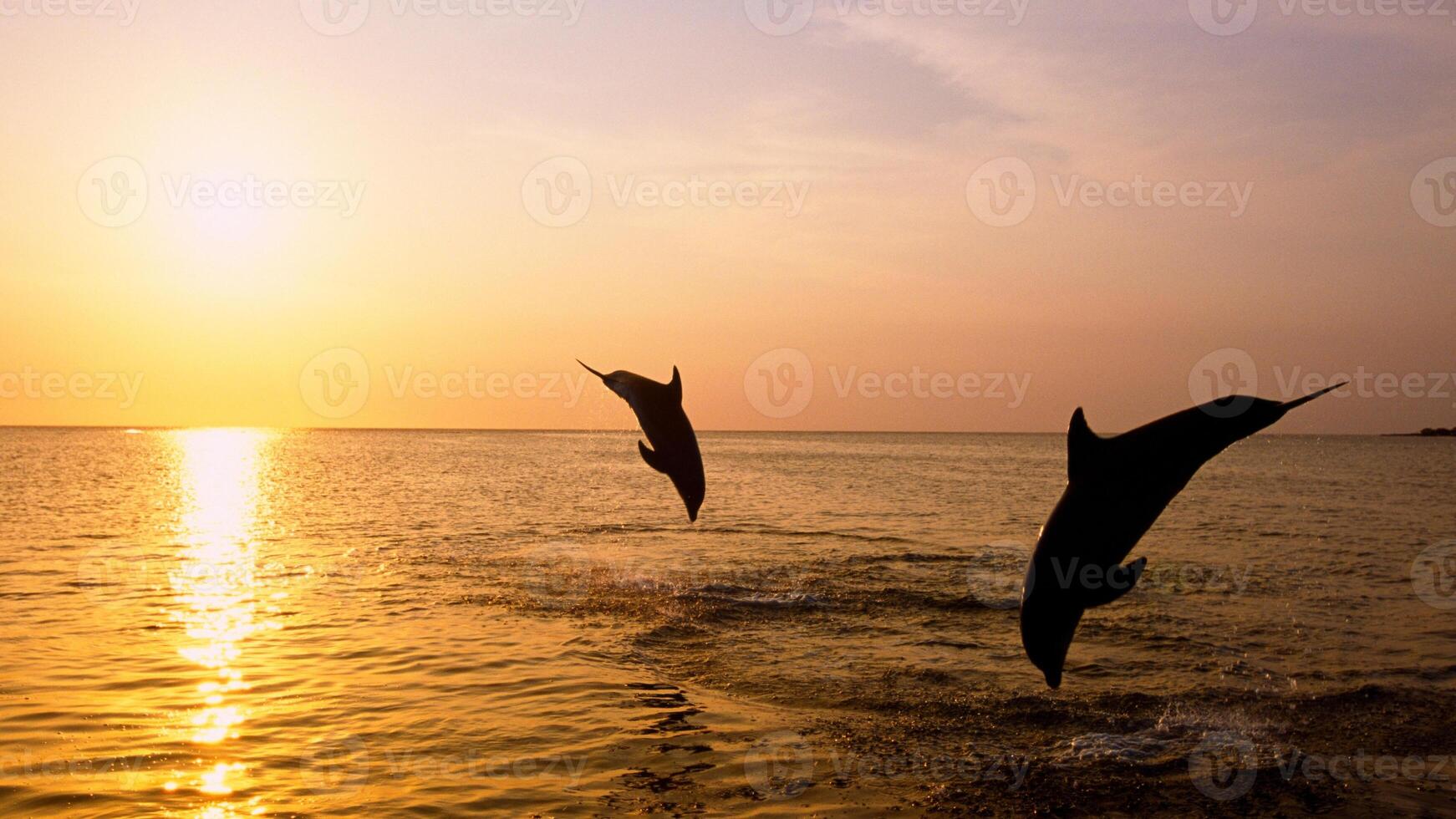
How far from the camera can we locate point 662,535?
29281 mm

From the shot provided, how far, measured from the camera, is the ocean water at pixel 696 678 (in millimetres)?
8992

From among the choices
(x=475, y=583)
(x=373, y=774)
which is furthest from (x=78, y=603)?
(x=373, y=774)

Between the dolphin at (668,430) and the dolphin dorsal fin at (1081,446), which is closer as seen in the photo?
the dolphin dorsal fin at (1081,446)

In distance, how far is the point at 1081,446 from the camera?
659 cm

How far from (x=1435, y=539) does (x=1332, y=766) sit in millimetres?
24211

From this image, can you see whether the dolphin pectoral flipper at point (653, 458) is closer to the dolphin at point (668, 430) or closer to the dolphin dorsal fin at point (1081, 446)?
the dolphin at point (668, 430)

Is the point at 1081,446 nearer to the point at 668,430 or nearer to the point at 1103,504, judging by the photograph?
the point at 1103,504

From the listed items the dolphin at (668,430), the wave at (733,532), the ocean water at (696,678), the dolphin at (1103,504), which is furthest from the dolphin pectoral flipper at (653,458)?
the wave at (733,532)

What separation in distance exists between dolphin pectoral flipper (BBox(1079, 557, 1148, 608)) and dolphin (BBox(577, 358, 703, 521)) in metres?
2.68

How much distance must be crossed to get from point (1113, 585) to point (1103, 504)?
532 millimetres

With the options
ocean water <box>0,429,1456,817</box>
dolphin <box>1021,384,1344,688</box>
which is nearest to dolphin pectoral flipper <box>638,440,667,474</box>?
dolphin <box>1021,384,1344,688</box>

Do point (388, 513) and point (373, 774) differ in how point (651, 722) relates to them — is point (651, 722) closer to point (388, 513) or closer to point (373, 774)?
point (373, 774)

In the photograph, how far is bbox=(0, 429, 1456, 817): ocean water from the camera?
354 inches

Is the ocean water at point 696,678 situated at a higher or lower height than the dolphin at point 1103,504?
lower
